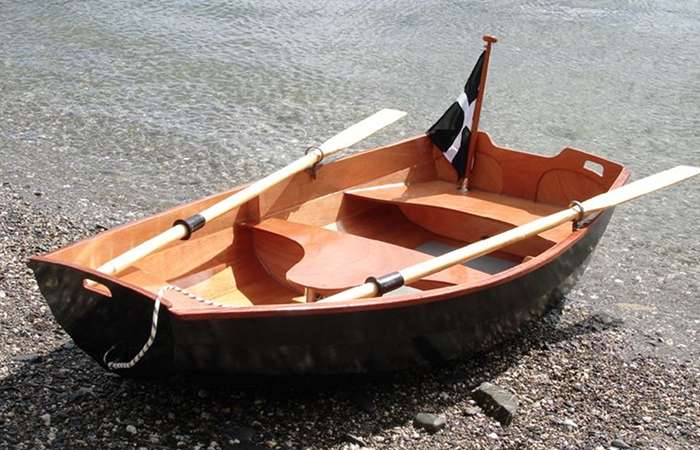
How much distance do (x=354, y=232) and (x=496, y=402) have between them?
6.47 ft

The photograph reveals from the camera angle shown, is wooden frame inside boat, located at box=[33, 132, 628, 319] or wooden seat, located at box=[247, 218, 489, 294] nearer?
wooden frame inside boat, located at box=[33, 132, 628, 319]

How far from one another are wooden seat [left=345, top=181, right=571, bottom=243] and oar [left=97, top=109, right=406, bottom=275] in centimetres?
43

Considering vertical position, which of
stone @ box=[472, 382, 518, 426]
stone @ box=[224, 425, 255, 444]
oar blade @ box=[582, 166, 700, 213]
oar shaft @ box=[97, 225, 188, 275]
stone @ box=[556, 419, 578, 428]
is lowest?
stone @ box=[224, 425, 255, 444]

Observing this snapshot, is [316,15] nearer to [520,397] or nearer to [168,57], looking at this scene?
[168,57]

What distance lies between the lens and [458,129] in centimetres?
696

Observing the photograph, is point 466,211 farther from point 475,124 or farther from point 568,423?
point 568,423

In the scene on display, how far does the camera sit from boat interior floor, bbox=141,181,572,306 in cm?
527

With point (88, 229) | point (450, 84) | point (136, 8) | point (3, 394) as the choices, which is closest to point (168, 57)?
point (136, 8)

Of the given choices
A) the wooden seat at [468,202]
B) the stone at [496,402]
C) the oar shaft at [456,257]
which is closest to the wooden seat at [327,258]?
the oar shaft at [456,257]

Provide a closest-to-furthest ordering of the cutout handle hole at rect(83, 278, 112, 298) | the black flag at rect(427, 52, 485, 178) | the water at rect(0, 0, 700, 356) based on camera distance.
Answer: the cutout handle hole at rect(83, 278, 112, 298)
the black flag at rect(427, 52, 485, 178)
the water at rect(0, 0, 700, 356)

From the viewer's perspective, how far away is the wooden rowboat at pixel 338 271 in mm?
4281

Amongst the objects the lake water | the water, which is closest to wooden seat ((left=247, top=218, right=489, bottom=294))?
the water

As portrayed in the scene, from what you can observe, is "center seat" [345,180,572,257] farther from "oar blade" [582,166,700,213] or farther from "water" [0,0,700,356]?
"water" [0,0,700,356]

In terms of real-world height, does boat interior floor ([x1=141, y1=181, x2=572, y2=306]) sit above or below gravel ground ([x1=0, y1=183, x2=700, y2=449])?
above
